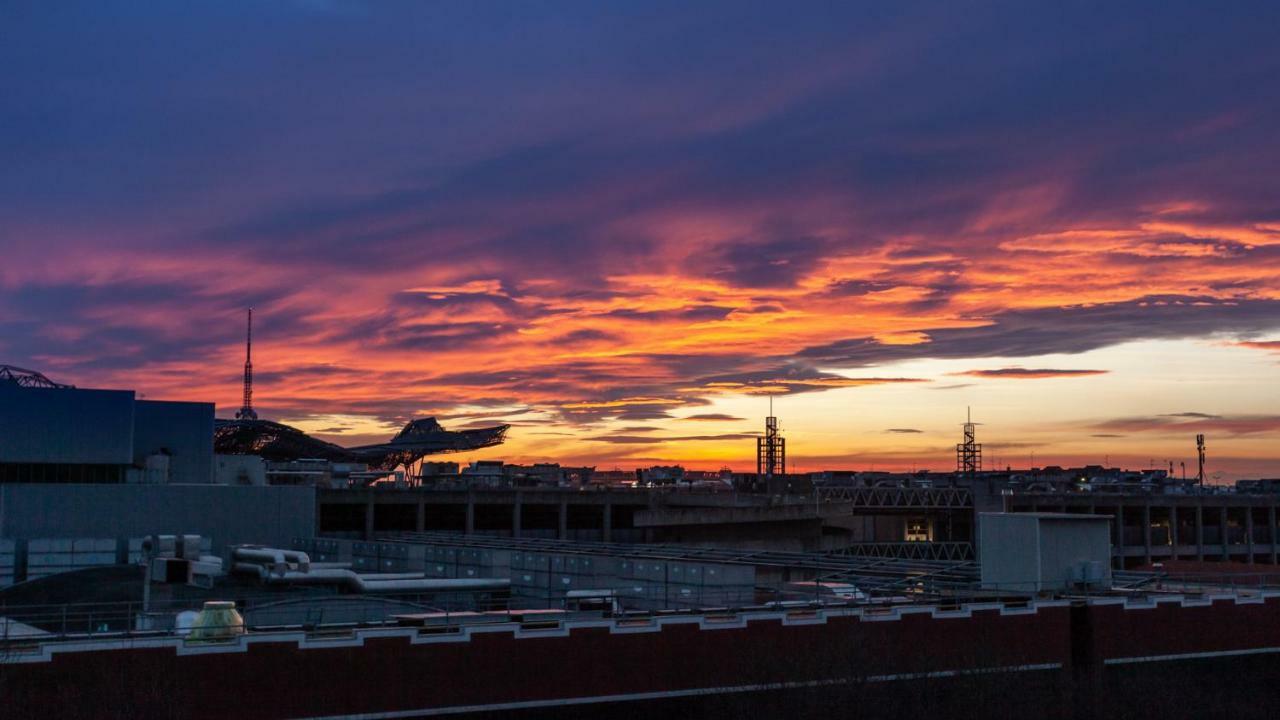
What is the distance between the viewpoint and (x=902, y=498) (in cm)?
15138

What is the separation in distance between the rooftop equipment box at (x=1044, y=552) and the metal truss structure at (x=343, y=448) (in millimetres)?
124094

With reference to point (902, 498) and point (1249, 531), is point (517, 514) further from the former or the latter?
point (1249, 531)

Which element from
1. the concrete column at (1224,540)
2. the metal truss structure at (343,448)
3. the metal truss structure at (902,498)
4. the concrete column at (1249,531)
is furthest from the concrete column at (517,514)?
the concrete column at (1249,531)

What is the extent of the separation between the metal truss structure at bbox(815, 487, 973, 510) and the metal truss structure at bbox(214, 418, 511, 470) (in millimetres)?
60664

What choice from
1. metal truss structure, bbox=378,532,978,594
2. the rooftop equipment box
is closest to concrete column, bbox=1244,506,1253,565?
metal truss structure, bbox=378,532,978,594

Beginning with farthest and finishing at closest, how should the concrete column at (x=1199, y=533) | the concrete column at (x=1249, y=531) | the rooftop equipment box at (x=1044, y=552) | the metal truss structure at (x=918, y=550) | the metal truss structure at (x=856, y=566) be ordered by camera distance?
1. the concrete column at (x=1249, y=531)
2. the concrete column at (x=1199, y=533)
3. the metal truss structure at (x=918, y=550)
4. the metal truss structure at (x=856, y=566)
5. the rooftop equipment box at (x=1044, y=552)

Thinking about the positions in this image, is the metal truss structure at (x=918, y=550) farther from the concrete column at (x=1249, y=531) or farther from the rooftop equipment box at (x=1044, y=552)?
the rooftop equipment box at (x=1044, y=552)

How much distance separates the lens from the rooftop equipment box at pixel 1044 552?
4444 centimetres

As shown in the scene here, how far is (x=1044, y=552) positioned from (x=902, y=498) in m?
109

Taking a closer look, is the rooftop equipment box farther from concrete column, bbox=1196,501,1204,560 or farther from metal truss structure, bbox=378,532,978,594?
concrete column, bbox=1196,501,1204,560

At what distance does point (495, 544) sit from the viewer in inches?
2795

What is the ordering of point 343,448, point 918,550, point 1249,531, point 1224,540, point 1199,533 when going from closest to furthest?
point 918,550 → point 1199,533 → point 1224,540 → point 1249,531 → point 343,448

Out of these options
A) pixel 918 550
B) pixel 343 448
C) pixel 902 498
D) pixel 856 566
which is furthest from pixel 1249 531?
pixel 343 448

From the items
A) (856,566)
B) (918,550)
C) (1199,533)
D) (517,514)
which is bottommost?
(918,550)
